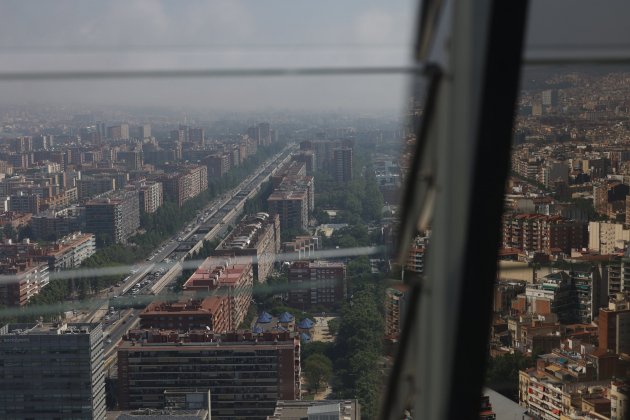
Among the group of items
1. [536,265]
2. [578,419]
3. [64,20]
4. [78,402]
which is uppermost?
[64,20]

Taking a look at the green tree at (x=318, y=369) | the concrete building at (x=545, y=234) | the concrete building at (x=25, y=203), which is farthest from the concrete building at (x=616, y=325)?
the concrete building at (x=25, y=203)

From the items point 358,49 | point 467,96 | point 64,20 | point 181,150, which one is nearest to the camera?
→ point 467,96

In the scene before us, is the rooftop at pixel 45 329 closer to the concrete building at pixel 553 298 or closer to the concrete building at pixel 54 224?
the concrete building at pixel 54 224

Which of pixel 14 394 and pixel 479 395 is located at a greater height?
pixel 479 395

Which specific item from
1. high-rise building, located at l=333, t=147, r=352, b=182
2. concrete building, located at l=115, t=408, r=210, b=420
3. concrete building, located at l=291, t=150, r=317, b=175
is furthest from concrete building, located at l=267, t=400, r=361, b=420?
concrete building, located at l=291, t=150, r=317, b=175

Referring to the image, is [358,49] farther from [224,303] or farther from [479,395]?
[224,303]

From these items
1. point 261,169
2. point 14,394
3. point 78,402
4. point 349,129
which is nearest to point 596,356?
point 349,129

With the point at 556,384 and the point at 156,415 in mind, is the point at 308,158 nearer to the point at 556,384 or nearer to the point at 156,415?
the point at 156,415
